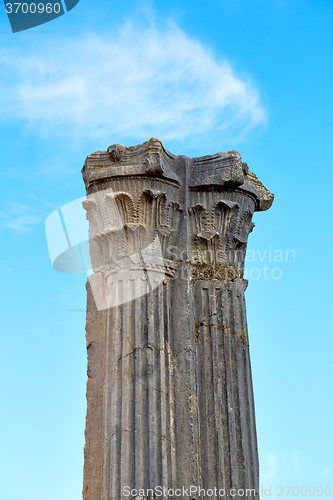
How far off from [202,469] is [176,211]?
300 cm

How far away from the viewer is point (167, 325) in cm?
704

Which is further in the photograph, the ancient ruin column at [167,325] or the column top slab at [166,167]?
the column top slab at [166,167]

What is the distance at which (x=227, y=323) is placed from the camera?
7332mm

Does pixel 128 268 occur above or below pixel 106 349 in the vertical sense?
above

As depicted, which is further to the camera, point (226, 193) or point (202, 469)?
point (226, 193)

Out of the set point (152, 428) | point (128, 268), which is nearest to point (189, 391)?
point (152, 428)

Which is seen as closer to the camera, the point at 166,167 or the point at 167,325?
the point at 167,325

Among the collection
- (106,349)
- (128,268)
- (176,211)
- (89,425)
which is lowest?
(89,425)

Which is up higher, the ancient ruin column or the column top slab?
the column top slab

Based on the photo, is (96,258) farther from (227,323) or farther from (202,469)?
(202,469)

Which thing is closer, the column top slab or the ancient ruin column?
the ancient ruin column

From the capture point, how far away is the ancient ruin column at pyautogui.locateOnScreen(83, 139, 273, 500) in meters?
6.47

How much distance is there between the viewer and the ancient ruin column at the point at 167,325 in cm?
647

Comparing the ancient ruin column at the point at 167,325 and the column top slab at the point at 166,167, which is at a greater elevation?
the column top slab at the point at 166,167
